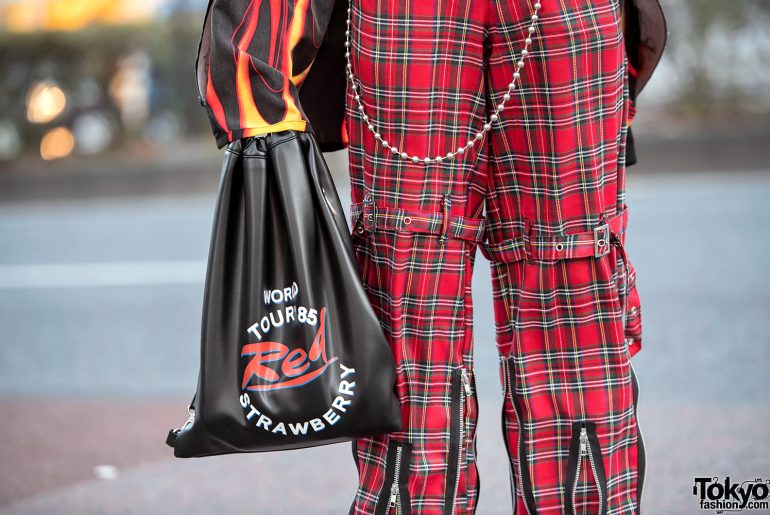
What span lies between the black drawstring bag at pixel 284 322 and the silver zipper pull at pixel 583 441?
328 millimetres

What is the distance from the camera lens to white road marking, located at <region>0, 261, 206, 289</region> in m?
6.27

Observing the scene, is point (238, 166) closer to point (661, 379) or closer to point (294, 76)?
point (294, 76)

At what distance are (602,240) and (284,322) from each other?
22.1 inches

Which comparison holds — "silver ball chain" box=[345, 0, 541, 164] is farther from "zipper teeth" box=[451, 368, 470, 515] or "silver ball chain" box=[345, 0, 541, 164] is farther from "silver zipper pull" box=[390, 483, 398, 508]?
"silver zipper pull" box=[390, 483, 398, 508]

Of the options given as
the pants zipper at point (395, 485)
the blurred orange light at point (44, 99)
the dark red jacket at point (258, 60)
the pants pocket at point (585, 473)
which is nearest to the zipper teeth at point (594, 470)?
the pants pocket at point (585, 473)

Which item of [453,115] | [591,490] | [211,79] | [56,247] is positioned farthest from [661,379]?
[56,247]

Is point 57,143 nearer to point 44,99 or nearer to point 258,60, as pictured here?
point 44,99

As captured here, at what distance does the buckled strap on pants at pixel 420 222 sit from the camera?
167 centimetres

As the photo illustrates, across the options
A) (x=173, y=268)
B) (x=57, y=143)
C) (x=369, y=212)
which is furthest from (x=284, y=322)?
(x=57, y=143)

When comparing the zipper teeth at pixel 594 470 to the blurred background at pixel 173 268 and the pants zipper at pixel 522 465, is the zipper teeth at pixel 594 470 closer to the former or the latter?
the pants zipper at pixel 522 465

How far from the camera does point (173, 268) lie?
659cm

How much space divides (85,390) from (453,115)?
9.72ft

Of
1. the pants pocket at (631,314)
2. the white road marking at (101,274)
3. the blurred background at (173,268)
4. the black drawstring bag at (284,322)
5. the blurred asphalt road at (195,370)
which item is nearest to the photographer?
the black drawstring bag at (284,322)

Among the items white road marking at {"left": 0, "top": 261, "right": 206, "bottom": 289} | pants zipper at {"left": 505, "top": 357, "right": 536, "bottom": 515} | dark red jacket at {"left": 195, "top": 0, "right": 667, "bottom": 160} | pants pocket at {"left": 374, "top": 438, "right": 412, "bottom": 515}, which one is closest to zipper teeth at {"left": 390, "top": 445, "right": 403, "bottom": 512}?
pants pocket at {"left": 374, "top": 438, "right": 412, "bottom": 515}
